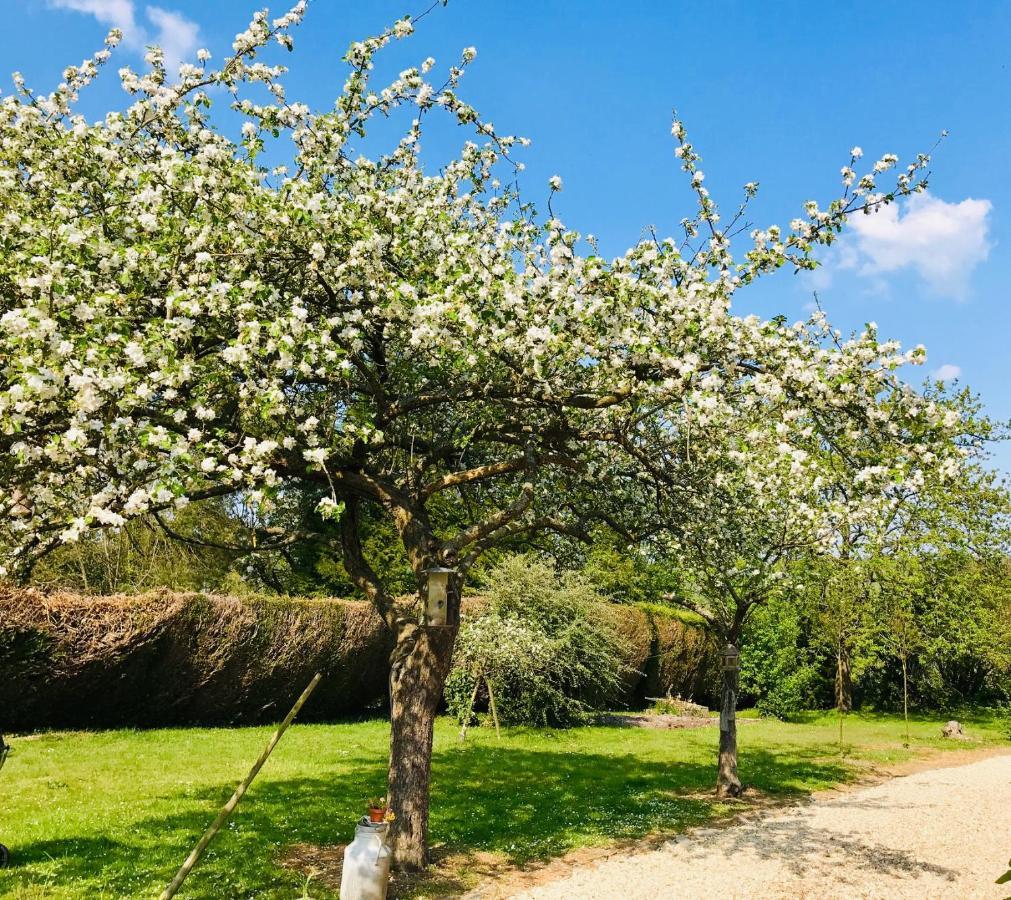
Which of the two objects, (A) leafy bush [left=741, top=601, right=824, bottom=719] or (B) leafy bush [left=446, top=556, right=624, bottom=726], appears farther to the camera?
(A) leafy bush [left=741, top=601, right=824, bottom=719]

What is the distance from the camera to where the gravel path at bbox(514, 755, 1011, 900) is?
777 cm

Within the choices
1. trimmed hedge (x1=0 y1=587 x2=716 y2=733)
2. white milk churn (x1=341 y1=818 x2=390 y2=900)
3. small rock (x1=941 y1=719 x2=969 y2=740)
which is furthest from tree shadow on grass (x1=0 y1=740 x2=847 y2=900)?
small rock (x1=941 y1=719 x2=969 y2=740)

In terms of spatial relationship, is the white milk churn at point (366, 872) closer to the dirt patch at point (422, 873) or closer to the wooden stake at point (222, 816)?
the dirt patch at point (422, 873)

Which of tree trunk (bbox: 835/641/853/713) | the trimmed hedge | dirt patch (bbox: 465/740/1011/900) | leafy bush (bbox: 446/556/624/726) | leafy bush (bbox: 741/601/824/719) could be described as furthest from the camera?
Answer: tree trunk (bbox: 835/641/853/713)

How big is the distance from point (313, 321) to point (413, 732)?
171 inches

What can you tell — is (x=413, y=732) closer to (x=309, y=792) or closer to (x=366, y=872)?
(x=366, y=872)

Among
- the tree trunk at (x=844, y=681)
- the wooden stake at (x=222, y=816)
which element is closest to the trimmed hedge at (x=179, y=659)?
the tree trunk at (x=844, y=681)

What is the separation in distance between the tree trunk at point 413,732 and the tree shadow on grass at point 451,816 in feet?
1.95

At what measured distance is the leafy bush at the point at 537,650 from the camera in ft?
60.3

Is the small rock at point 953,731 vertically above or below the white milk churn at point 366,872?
below

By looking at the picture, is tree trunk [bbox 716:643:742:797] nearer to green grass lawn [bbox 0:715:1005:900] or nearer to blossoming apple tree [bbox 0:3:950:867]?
green grass lawn [bbox 0:715:1005:900]

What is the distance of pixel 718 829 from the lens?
10180mm

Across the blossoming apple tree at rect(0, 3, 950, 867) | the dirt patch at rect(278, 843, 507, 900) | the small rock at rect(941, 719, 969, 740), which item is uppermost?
the blossoming apple tree at rect(0, 3, 950, 867)

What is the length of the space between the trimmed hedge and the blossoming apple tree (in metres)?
7.51
